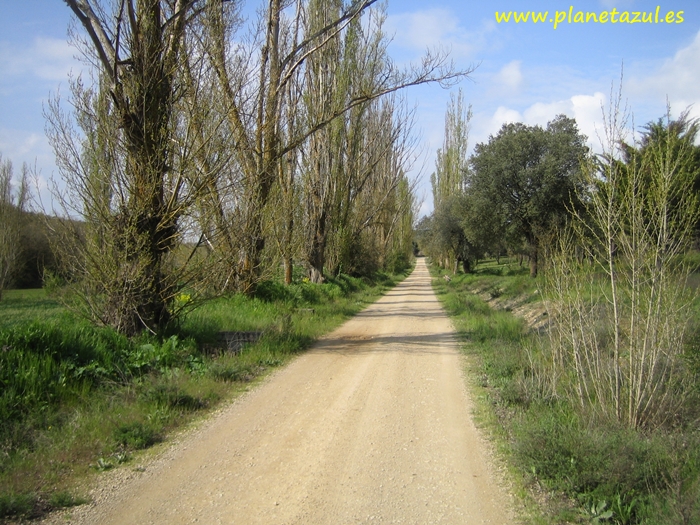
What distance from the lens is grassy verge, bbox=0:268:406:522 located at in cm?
442

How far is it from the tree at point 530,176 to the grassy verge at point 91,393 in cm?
1682

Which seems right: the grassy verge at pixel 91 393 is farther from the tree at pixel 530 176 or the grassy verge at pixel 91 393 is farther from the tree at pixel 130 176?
the tree at pixel 530 176

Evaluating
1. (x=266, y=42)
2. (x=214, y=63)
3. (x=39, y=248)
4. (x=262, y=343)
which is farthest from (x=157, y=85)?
(x=39, y=248)

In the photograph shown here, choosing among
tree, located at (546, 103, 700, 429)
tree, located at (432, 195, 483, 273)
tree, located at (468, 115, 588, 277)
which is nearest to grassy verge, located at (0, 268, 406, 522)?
tree, located at (546, 103, 700, 429)

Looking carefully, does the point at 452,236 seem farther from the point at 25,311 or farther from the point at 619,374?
the point at 619,374

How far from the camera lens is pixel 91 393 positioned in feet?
20.8

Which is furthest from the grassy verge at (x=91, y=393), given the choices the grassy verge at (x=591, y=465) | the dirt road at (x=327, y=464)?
the grassy verge at (x=591, y=465)

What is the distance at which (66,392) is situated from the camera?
20.2 feet

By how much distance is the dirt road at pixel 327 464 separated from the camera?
12.7 feet

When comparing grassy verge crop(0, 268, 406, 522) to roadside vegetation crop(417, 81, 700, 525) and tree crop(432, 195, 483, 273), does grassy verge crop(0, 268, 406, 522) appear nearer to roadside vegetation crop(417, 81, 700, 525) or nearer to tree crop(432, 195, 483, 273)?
roadside vegetation crop(417, 81, 700, 525)

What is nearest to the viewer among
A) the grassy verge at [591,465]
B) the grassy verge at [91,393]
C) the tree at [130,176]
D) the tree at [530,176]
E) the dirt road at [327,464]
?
the grassy verge at [591,465]

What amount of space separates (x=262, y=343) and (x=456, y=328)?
5526 millimetres

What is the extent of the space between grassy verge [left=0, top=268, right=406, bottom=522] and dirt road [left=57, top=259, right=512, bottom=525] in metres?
0.37

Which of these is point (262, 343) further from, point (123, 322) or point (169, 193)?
point (169, 193)
